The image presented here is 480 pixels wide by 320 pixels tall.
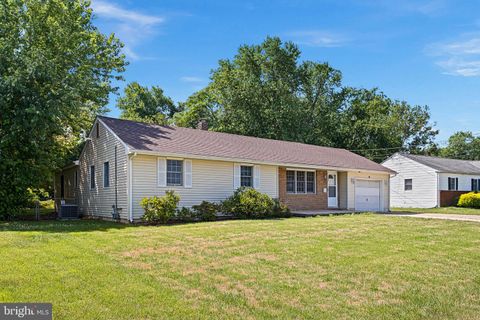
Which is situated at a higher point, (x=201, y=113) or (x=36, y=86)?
(x=201, y=113)

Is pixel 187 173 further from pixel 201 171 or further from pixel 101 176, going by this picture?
pixel 101 176

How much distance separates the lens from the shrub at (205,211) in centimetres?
1656

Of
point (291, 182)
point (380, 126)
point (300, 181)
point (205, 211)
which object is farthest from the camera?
point (380, 126)

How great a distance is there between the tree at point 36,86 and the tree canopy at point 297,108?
17.6 m

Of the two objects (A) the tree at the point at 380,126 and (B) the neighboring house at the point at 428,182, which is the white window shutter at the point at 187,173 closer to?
(B) the neighboring house at the point at 428,182

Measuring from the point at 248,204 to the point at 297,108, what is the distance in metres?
24.5

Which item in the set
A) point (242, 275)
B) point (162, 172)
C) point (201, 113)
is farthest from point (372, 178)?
point (201, 113)

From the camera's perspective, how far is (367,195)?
2472 centimetres

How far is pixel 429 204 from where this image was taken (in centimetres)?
3073

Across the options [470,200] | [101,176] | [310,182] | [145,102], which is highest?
[145,102]

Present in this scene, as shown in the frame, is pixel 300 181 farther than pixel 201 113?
No

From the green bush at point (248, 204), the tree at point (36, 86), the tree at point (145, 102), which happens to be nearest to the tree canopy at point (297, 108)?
the tree at point (145, 102)

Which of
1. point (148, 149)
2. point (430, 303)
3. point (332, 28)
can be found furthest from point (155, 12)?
point (430, 303)

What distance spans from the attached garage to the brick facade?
8.24 ft
